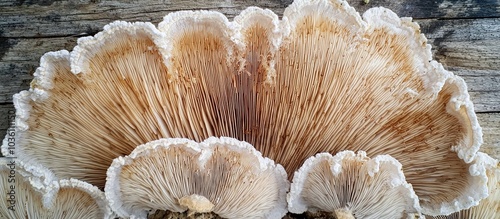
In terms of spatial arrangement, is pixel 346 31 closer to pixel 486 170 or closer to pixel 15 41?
pixel 486 170

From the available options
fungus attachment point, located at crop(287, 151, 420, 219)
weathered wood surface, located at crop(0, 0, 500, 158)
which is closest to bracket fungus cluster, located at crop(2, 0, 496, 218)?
fungus attachment point, located at crop(287, 151, 420, 219)

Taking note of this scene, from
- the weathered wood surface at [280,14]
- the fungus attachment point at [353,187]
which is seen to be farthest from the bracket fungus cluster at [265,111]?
the weathered wood surface at [280,14]

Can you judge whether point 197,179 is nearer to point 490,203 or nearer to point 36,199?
point 36,199

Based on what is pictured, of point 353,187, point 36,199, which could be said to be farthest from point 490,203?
point 36,199

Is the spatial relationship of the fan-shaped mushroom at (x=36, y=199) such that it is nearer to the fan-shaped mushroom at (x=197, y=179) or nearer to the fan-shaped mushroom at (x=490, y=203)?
the fan-shaped mushroom at (x=197, y=179)

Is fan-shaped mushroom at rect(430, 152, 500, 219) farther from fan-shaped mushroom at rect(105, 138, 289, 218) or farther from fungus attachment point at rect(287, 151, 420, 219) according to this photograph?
fan-shaped mushroom at rect(105, 138, 289, 218)

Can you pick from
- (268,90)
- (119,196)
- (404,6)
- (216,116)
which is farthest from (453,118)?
(119,196)
